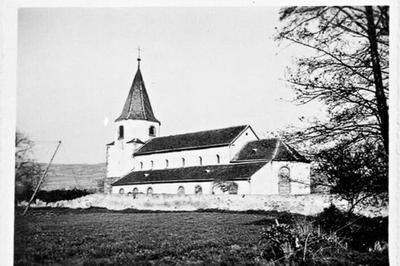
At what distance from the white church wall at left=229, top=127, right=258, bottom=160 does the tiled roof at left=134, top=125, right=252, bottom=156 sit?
0.42 ft

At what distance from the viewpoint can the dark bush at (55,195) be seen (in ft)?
19.7

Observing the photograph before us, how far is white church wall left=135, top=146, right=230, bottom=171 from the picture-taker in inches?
395

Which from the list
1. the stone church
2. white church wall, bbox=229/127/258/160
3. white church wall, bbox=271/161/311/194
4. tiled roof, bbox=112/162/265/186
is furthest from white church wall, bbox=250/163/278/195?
white church wall, bbox=271/161/311/194

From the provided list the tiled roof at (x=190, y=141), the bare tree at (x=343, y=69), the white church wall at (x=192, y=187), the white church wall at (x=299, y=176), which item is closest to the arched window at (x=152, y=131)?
the tiled roof at (x=190, y=141)

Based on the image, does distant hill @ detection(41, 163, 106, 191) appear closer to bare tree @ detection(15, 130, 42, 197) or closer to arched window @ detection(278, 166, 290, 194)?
bare tree @ detection(15, 130, 42, 197)

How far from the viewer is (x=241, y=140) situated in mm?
8797

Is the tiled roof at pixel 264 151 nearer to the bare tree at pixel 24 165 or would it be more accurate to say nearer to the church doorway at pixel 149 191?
the church doorway at pixel 149 191

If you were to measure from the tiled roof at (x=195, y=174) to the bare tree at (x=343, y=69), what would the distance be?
11.0 feet

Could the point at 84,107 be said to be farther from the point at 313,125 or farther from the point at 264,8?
the point at 313,125

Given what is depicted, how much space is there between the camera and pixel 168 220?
26.1 feet

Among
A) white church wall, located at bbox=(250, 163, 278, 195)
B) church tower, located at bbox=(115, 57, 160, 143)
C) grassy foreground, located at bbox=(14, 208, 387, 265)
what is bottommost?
grassy foreground, located at bbox=(14, 208, 387, 265)

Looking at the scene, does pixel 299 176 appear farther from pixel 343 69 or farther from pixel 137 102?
pixel 137 102

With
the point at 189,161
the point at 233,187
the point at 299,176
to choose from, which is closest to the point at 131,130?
the point at 189,161

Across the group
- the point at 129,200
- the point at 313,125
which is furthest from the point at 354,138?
the point at 129,200
